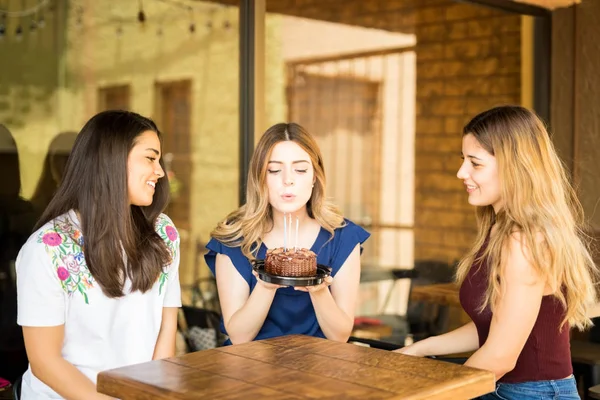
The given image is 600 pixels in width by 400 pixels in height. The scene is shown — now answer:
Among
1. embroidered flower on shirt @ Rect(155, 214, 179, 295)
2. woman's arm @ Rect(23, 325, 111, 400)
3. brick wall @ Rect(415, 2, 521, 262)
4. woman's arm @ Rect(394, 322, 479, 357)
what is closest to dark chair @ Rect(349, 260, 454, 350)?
brick wall @ Rect(415, 2, 521, 262)

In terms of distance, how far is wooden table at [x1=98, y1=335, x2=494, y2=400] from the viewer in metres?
1.85

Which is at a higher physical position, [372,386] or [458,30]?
[458,30]

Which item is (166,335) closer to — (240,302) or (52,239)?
(240,302)

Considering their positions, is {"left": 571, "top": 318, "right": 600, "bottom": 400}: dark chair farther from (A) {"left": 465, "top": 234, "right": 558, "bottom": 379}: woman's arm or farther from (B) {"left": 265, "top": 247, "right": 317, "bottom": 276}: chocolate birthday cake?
(B) {"left": 265, "top": 247, "right": 317, "bottom": 276}: chocolate birthday cake

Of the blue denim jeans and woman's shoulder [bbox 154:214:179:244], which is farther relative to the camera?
woman's shoulder [bbox 154:214:179:244]

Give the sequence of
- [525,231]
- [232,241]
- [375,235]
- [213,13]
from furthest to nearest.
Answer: [375,235], [213,13], [232,241], [525,231]

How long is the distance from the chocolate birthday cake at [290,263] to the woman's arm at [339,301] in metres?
0.08

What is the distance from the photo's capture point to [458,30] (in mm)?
5207

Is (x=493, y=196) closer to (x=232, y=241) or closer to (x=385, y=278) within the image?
(x=232, y=241)

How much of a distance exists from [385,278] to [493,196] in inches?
104

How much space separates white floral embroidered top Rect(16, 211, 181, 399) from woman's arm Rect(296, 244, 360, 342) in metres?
Result: 0.51

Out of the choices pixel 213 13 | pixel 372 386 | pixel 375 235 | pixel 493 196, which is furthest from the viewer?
pixel 375 235

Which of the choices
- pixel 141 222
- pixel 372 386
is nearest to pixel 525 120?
pixel 372 386

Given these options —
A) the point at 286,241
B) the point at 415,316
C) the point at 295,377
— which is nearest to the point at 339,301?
the point at 286,241
